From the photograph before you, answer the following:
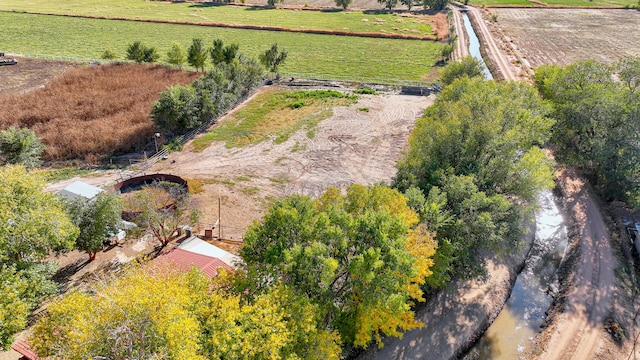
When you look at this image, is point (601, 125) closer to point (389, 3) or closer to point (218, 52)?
point (218, 52)

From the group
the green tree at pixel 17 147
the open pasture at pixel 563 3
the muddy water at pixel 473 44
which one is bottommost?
the green tree at pixel 17 147

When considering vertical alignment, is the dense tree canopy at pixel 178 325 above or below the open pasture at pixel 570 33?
below

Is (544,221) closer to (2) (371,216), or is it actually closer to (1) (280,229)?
(2) (371,216)

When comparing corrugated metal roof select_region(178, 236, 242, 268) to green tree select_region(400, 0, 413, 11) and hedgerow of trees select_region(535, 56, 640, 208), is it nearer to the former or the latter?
hedgerow of trees select_region(535, 56, 640, 208)

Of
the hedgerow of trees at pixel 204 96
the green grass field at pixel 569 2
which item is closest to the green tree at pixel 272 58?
the hedgerow of trees at pixel 204 96

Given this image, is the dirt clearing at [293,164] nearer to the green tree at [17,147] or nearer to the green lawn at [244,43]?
the green tree at [17,147]

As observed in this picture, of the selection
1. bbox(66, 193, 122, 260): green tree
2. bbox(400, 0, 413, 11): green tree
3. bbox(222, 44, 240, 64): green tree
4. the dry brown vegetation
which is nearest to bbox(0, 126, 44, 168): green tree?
the dry brown vegetation
